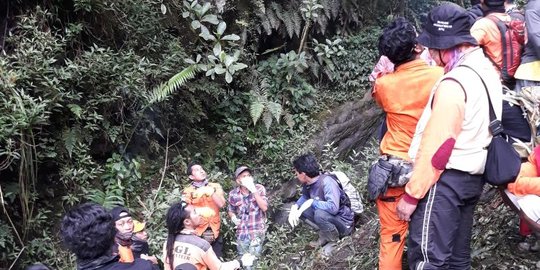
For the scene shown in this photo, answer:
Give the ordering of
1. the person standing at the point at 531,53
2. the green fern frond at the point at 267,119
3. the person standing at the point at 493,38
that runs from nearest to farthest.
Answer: the person standing at the point at 531,53 < the person standing at the point at 493,38 < the green fern frond at the point at 267,119

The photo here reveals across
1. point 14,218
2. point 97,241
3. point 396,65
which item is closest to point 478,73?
point 396,65

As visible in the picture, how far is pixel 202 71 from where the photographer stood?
23.7 ft

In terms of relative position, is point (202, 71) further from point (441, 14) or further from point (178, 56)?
point (441, 14)

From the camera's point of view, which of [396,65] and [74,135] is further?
[74,135]

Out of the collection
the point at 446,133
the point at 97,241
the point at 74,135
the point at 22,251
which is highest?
the point at 446,133

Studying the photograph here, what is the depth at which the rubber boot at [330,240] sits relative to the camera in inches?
214

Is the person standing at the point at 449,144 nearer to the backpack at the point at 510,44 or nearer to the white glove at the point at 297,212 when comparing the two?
the backpack at the point at 510,44

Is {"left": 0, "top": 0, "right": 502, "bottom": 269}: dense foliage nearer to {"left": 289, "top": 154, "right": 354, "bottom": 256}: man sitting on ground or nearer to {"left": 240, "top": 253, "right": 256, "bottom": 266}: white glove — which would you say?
{"left": 240, "top": 253, "right": 256, "bottom": 266}: white glove

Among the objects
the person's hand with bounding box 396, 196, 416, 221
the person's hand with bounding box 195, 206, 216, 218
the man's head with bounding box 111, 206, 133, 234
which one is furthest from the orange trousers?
the man's head with bounding box 111, 206, 133, 234

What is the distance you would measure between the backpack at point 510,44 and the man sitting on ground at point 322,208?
2210mm

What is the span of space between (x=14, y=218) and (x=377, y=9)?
7.21 metres

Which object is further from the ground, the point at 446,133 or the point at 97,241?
the point at 446,133

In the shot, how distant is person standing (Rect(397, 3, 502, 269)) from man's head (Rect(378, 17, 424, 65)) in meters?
0.25

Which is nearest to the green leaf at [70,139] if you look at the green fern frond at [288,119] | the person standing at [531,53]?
the green fern frond at [288,119]
